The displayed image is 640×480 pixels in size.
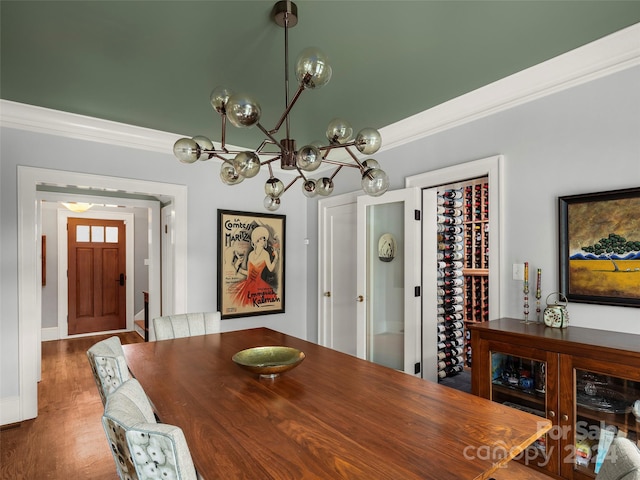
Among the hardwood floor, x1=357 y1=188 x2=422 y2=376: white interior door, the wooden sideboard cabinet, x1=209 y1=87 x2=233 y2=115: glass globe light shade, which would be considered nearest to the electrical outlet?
the wooden sideboard cabinet

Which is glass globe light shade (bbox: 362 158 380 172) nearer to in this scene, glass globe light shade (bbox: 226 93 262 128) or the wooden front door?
glass globe light shade (bbox: 226 93 262 128)

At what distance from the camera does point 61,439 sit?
265 centimetres

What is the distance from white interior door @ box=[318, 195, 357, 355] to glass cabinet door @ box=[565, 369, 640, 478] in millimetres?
Result: 2325

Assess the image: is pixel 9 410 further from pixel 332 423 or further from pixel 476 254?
pixel 476 254

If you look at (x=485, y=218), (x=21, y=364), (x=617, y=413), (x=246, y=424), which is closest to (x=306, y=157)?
(x=246, y=424)

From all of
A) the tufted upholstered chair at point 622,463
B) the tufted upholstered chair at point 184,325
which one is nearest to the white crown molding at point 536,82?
the tufted upholstered chair at point 622,463

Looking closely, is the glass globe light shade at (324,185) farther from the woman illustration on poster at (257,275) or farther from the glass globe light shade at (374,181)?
the woman illustration on poster at (257,275)

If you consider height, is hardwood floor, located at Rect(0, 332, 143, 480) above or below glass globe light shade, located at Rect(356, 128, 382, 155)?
below

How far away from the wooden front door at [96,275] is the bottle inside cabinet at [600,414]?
661 cm

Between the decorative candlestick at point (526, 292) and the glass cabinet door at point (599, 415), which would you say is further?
the decorative candlestick at point (526, 292)

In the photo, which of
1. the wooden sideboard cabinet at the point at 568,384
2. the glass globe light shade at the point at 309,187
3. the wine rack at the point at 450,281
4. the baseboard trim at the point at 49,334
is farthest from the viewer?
the baseboard trim at the point at 49,334

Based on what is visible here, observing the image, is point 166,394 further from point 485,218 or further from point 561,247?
point 485,218

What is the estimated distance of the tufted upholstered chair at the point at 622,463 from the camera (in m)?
0.73

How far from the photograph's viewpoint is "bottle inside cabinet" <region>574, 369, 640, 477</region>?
171 cm
